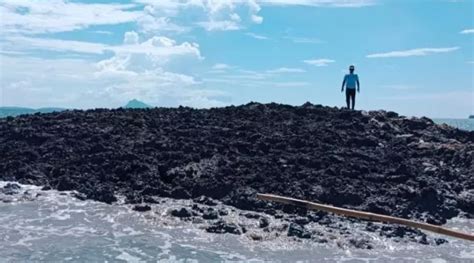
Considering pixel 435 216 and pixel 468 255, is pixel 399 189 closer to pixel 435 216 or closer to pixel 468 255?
pixel 435 216

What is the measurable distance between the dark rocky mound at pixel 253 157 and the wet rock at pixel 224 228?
59.5 inches

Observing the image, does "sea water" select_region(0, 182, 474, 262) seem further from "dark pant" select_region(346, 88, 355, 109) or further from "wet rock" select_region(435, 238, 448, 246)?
"dark pant" select_region(346, 88, 355, 109)

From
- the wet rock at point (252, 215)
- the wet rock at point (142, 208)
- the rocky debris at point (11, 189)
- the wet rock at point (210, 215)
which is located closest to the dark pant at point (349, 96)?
the wet rock at point (252, 215)

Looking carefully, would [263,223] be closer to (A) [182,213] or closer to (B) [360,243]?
(A) [182,213]

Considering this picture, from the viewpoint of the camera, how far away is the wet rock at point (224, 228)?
1264 centimetres

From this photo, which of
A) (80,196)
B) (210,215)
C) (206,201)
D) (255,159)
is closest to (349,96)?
(255,159)

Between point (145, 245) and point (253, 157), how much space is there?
6444 millimetres

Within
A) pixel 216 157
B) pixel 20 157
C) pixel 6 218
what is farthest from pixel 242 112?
pixel 6 218

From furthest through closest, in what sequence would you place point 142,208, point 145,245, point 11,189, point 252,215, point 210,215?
point 11,189, point 142,208, point 252,215, point 210,215, point 145,245

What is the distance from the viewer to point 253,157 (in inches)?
696

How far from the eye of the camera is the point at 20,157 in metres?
17.9

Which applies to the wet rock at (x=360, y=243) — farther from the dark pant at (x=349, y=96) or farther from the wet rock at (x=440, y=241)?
the dark pant at (x=349, y=96)

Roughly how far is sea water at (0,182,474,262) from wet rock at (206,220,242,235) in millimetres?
175

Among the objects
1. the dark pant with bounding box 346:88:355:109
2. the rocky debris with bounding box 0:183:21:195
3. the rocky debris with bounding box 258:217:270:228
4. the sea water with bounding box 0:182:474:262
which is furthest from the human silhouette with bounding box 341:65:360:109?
the rocky debris with bounding box 0:183:21:195
